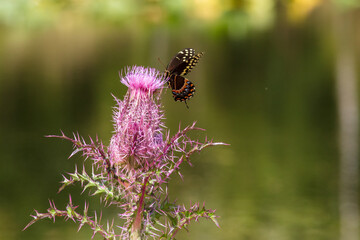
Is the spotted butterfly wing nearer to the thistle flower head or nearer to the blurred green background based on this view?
the thistle flower head

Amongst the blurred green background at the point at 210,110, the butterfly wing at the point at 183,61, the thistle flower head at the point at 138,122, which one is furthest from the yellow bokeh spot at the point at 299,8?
the thistle flower head at the point at 138,122

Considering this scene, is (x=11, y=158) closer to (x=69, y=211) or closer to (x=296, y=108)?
(x=296, y=108)

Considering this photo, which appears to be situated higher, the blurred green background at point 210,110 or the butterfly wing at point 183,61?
the blurred green background at point 210,110

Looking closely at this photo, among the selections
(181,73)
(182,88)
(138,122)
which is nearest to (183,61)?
(181,73)

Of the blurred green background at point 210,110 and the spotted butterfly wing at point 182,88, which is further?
the blurred green background at point 210,110

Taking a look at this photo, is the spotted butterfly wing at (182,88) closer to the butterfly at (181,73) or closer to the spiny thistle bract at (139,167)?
the butterfly at (181,73)

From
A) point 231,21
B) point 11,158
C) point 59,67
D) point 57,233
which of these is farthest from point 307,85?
point 231,21

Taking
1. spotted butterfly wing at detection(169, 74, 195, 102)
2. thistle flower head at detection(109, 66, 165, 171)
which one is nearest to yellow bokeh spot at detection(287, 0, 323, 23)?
spotted butterfly wing at detection(169, 74, 195, 102)
